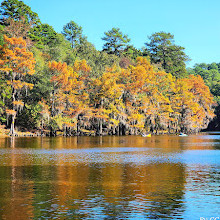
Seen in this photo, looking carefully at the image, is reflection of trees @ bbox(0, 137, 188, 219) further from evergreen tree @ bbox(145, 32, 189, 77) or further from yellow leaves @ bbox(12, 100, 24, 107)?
evergreen tree @ bbox(145, 32, 189, 77)

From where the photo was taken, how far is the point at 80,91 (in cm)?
7619

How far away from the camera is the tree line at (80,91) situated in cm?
6500

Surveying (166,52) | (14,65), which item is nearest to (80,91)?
(14,65)

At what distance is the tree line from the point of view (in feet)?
213

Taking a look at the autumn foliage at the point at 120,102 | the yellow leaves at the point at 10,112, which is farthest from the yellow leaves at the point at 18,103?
the autumn foliage at the point at 120,102

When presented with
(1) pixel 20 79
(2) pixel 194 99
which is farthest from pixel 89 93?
(2) pixel 194 99

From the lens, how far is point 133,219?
43.7 feet

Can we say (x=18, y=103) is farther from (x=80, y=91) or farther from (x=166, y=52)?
(x=166, y=52)

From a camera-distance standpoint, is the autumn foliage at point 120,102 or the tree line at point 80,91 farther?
the autumn foliage at point 120,102

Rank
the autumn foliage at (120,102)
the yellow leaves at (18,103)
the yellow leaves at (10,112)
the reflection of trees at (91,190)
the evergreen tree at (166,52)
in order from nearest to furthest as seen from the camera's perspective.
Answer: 1. the reflection of trees at (91,190)
2. the yellow leaves at (10,112)
3. the yellow leaves at (18,103)
4. the autumn foliage at (120,102)
5. the evergreen tree at (166,52)

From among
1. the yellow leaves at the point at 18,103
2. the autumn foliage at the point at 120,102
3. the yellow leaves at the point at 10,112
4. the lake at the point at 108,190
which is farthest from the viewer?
the autumn foliage at the point at 120,102

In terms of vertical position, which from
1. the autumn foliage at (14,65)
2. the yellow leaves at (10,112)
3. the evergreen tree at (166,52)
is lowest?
the yellow leaves at (10,112)

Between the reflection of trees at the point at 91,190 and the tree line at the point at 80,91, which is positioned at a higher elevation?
the tree line at the point at 80,91

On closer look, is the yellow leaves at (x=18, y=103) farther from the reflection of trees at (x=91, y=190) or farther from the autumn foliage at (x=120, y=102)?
the reflection of trees at (x=91, y=190)
